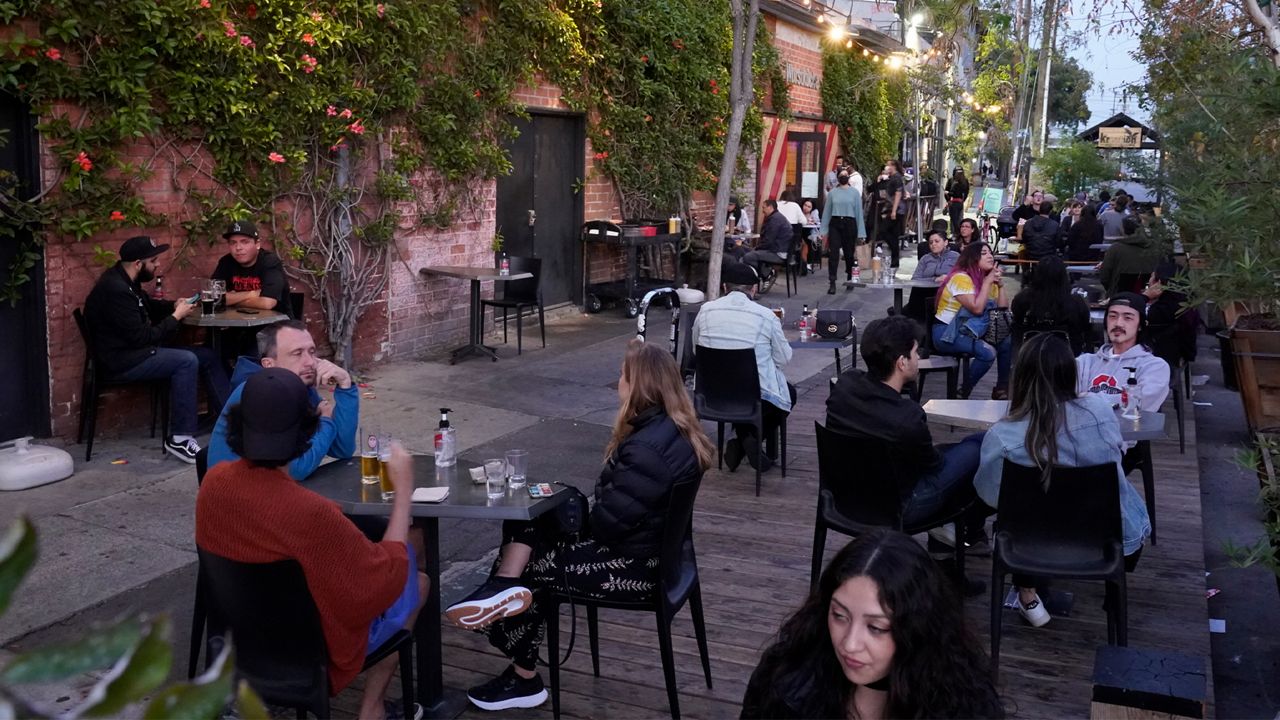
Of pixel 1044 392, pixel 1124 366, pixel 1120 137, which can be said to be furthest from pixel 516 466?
pixel 1120 137

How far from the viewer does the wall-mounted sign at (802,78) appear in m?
20.5

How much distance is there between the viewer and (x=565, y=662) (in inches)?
183

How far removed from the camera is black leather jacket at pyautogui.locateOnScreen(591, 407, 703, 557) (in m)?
4.20

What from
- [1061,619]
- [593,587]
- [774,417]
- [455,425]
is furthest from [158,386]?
[1061,619]

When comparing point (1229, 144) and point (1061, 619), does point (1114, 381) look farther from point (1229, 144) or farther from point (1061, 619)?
point (1061, 619)

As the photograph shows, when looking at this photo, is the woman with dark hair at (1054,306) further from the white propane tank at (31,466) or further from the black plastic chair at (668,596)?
the white propane tank at (31,466)

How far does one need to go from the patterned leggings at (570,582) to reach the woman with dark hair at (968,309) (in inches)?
216

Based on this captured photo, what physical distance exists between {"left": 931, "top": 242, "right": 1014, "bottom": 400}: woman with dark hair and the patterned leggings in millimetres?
5476

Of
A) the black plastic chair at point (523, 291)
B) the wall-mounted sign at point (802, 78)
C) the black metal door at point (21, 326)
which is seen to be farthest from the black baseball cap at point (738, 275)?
the wall-mounted sign at point (802, 78)

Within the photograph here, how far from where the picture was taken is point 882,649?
8.54 feet

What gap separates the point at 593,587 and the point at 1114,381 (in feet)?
12.1

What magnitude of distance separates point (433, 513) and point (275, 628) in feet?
2.71

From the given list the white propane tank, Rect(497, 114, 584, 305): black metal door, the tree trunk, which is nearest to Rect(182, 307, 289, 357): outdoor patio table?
the white propane tank

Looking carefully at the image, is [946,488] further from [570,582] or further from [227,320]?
[227,320]
